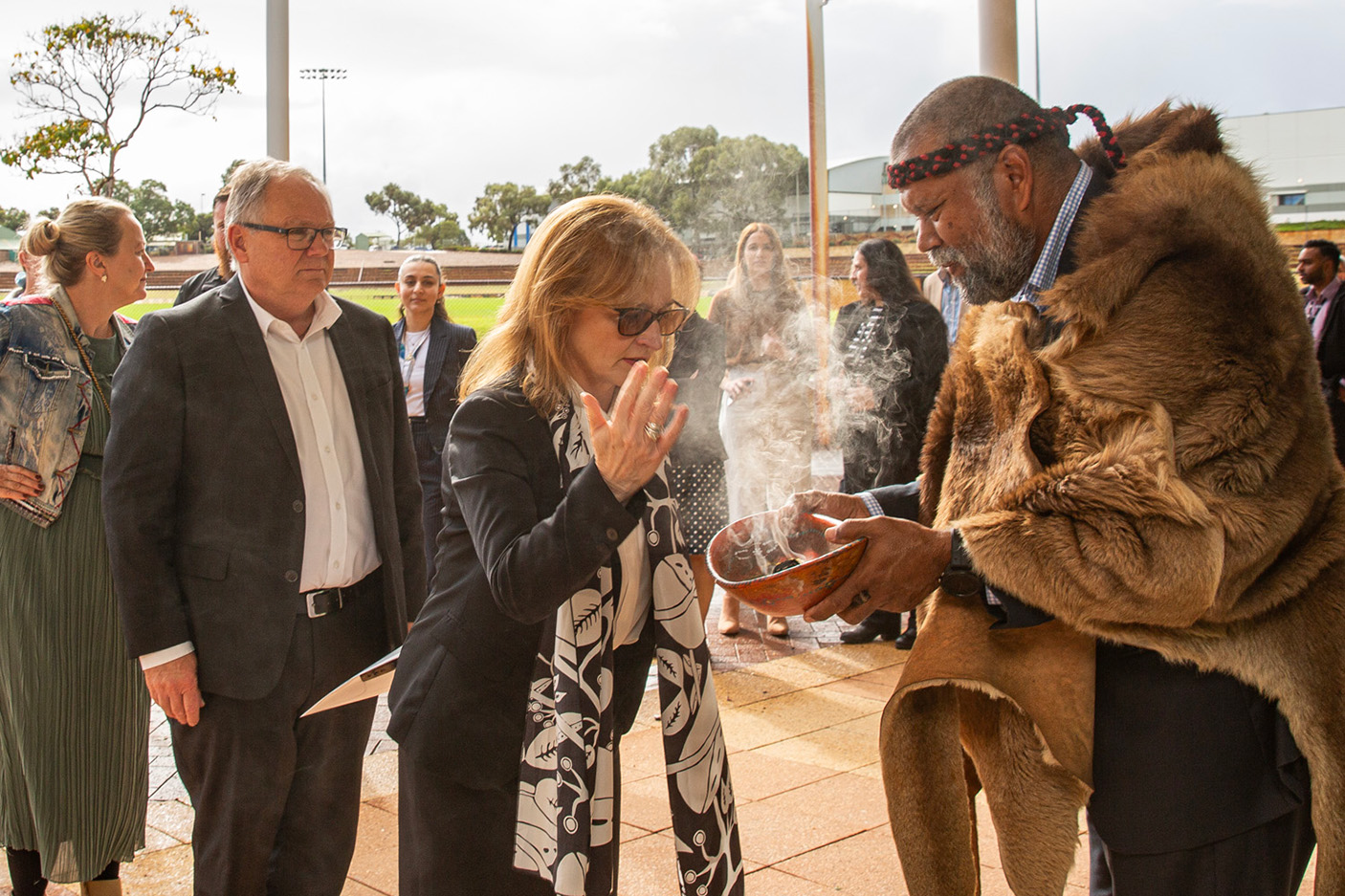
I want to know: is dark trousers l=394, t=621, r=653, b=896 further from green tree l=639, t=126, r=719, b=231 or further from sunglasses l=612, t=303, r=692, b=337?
green tree l=639, t=126, r=719, b=231

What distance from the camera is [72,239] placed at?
346 cm

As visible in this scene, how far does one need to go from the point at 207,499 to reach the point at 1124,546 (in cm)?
206

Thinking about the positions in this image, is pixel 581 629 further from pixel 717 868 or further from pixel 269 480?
pixel 269 480

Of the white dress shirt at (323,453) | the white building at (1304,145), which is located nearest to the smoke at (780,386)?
the white dress shirt at (323,453)

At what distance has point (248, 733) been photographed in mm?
2650

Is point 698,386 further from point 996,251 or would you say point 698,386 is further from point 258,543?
point 996,251

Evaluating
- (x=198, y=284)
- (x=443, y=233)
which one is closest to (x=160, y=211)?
(x=443, y=233)

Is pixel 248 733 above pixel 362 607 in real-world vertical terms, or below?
below

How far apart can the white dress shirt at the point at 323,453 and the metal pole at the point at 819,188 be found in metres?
2.87

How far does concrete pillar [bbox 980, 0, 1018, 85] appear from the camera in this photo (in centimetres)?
535

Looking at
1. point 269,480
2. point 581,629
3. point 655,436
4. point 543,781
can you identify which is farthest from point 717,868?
point 269,480

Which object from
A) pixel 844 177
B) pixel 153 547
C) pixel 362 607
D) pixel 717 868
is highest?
pixel 844 177

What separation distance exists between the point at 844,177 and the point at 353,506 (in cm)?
383

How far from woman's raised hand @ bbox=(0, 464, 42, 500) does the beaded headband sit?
2.65 metres
